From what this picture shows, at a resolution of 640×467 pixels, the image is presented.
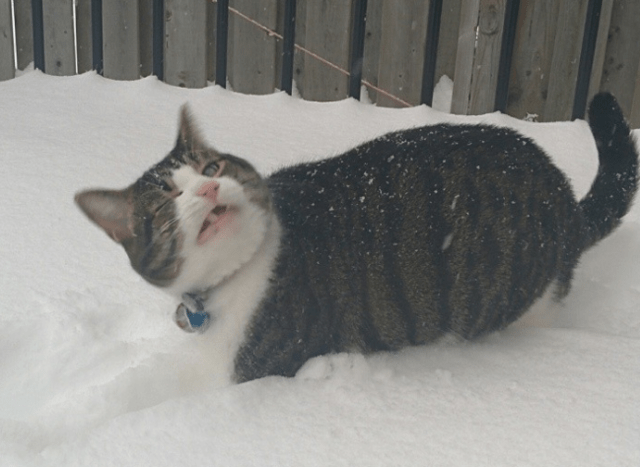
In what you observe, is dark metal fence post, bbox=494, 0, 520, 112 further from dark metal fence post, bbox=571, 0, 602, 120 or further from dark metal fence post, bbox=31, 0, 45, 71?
dark metal fence post, bbox=31, 0, 45, 71

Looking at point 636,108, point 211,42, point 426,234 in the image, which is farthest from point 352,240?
point 211,42

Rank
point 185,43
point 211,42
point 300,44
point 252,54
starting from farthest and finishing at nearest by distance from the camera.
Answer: point 211,42 < point 300,44 < point 252,54 < point 185,43

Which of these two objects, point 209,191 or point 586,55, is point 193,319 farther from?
point 586,55

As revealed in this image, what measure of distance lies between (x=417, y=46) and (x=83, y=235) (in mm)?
1669

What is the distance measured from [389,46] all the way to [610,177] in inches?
57.7

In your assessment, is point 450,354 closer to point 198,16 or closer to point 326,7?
point 326,7

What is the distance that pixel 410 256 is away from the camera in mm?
1588

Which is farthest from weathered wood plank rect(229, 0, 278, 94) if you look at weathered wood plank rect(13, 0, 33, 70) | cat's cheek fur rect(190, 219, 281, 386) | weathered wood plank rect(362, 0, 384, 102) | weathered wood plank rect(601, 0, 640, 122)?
cat's cheek fur rect(190, 219, 281, 386)

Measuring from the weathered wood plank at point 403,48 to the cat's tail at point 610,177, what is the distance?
1.28 m

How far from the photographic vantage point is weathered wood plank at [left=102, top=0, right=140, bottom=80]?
3.49 m

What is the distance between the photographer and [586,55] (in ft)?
9.21

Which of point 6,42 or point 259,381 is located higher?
point 6,42

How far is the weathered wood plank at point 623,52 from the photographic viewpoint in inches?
121

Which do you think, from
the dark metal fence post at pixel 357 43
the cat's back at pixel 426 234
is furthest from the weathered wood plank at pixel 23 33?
the cat's back at pixel 426 234
